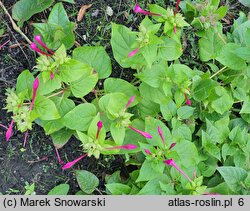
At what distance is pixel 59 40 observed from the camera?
203 centimetres

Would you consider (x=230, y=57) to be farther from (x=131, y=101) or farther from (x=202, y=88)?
(x=131, y=101)

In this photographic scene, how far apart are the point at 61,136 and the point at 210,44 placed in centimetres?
93

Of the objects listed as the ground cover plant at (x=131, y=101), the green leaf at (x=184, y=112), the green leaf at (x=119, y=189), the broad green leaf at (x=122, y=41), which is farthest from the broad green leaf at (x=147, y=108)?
the green leaf at (x=119, y=189)

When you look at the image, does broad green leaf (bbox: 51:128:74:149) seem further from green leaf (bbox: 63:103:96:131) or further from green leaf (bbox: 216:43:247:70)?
green leaf (bbox: 216:43:247:70)

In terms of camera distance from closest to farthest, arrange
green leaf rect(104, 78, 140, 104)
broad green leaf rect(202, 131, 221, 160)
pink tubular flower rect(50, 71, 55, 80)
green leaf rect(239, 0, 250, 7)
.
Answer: pink tubular flower rect(50, 71, 55, 80) < green leaf rect(104, 78, 140, 104) < broad green leaf rect(202, 131, 221, 160) < green leaf rect(239, 0, 250, 7)

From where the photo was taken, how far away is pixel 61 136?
2.07 metres

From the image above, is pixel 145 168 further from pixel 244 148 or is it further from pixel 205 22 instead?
pixel 205 22

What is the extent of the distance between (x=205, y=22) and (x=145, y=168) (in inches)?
31.5

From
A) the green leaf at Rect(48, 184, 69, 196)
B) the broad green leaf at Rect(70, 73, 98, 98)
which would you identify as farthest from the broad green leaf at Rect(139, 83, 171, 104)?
the green leaf at Rect(48, 184, 69, 196)

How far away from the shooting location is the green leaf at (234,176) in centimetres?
202

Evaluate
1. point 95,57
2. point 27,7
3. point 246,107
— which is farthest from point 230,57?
point 27,7

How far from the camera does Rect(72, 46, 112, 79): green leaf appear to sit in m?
1.94

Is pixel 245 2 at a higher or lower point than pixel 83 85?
higher
